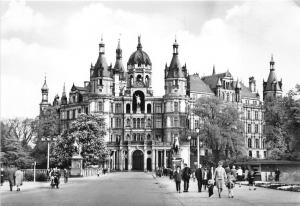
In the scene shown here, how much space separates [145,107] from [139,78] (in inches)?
348

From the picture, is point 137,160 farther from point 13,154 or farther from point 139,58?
point 13,154

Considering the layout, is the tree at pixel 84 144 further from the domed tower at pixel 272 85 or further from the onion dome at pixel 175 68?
the domed tower at pixel 272 85

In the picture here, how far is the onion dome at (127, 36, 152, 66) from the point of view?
5266 inches

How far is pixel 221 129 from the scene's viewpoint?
10044 cm

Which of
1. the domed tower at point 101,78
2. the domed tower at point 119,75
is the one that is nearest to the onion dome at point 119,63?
the domed tower at point 119,75

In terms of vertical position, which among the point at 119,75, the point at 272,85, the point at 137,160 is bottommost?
the point at 137,160

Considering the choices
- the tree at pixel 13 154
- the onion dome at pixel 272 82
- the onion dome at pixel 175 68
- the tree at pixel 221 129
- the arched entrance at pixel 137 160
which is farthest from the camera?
the onion dome at pixel 272 82

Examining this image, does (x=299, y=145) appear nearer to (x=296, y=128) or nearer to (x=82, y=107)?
(x=296, y=128)

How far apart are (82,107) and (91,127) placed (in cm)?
4047

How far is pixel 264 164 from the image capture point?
59250mm

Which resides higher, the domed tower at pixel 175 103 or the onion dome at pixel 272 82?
the onion dome at pixel 272 82

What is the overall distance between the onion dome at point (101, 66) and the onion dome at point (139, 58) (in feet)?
30.5

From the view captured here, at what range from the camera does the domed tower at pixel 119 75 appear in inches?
5388

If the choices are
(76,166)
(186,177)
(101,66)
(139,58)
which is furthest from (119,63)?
(186,177)
